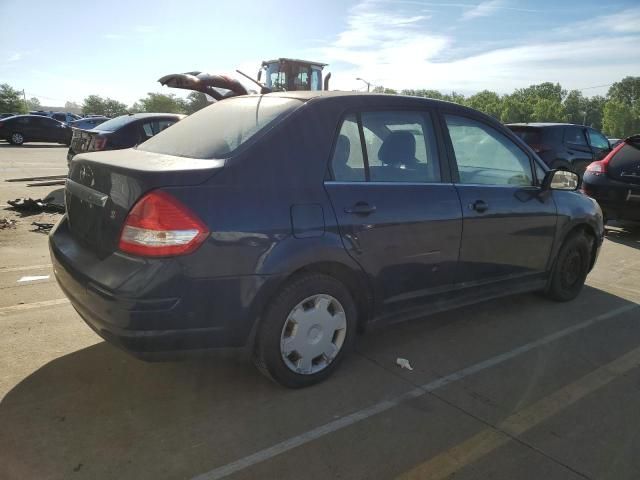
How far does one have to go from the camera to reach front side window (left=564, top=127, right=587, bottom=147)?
34.5 ft

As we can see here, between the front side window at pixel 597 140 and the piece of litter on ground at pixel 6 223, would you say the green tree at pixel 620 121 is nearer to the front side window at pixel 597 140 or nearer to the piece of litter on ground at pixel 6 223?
the front side window at pixel 597 140

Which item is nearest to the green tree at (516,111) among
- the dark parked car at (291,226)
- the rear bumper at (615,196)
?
the rear bumper at (615,196)

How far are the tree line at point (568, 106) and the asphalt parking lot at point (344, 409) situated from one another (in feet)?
233

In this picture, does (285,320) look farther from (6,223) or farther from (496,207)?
(6,223)

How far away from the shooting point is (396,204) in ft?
10.1

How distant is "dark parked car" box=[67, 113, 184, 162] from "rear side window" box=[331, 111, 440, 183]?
6194 mm

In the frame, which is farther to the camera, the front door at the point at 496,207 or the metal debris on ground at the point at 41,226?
the metal debris on ground at the point at 41,226

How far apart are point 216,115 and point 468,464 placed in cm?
252

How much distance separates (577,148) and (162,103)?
8071cm

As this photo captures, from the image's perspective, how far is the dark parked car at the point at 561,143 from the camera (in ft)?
33.2

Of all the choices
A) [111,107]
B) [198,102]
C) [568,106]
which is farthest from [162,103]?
[568,106]

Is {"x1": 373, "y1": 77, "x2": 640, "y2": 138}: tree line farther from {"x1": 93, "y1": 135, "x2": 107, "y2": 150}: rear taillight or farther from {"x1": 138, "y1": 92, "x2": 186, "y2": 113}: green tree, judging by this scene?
{"x1": 93, "y1": 135, "x2": 107, "y2": 150}: rear taillight

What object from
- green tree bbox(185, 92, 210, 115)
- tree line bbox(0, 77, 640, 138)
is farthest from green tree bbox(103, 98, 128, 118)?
green tree bbox(185, 92, 210, 115)

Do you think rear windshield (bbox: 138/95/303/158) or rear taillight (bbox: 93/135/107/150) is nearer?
rear windshield (bbox: 138/95/303/158)
